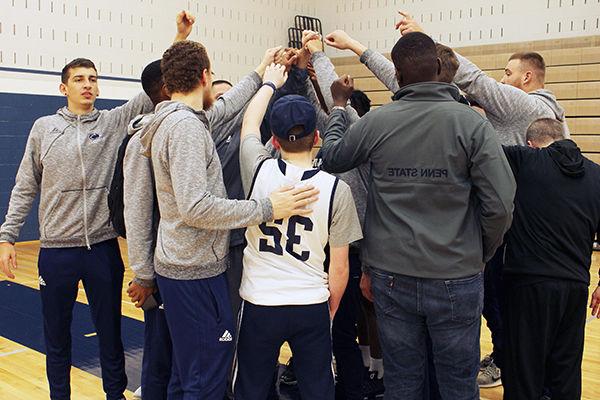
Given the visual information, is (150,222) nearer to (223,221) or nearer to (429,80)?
(223,221)

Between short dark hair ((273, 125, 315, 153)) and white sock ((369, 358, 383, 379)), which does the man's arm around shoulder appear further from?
white sock ((369, 358, 383, 379))

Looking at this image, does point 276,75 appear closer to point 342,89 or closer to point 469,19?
point 342,89

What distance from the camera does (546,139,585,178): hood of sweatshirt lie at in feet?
8.34

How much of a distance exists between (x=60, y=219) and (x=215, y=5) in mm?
8425

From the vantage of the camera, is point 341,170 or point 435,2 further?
point 435,2

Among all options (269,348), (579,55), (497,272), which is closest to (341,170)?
(269,348)

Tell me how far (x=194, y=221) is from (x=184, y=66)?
1.96 ft

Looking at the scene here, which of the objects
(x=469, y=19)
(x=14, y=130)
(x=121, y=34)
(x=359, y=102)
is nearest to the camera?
(x=359, y=102)

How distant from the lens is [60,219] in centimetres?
297

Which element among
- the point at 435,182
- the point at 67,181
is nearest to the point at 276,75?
the point at 435,182

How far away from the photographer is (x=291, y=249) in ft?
7.43

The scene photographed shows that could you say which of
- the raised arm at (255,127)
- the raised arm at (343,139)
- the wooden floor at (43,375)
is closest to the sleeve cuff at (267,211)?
the raised arm at (255,127)

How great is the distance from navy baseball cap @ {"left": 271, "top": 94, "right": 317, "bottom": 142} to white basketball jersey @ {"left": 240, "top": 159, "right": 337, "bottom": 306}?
125mm

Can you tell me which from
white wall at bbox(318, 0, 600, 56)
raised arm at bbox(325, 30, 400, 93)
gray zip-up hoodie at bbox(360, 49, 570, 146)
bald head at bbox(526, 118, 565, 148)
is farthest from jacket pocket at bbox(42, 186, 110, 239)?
white wall at bbox(318, 0, 600, 56)
